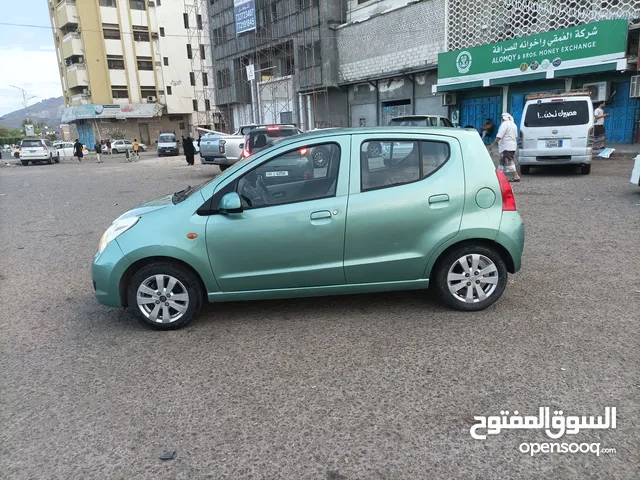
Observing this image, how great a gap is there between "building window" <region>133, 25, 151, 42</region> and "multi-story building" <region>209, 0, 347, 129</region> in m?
20.9

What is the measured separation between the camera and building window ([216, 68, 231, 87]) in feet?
144

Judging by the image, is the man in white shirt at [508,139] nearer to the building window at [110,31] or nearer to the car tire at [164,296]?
the car tire at [164,296]

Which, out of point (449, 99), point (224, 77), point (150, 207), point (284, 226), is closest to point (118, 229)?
point (150, 207)

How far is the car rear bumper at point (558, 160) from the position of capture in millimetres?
12758

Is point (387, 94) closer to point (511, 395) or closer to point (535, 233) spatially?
point (535, 233)

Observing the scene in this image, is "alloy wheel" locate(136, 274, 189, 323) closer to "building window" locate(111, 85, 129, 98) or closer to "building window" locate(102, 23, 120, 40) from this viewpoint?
"building window" locate(111, 85, 129, 98)

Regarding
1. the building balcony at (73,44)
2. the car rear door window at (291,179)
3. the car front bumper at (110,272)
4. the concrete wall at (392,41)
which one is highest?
the building balcony at (73,44)

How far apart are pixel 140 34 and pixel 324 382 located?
67.4 m

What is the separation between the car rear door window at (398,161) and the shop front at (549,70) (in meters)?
16.0

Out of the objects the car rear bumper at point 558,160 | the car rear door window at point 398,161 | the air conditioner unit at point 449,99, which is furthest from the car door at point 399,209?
the air conditioner unit at point 449,99

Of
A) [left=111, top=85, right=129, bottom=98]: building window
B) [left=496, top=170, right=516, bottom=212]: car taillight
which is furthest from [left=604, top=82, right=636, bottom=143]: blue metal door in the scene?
[left=111, top=85, right=129, bottom=98]: building window

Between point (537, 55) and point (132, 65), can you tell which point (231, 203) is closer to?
point (537, 55)

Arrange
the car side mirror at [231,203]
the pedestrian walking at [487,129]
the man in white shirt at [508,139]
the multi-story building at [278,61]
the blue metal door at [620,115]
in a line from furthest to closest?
the multi-story building at [278,61] → the pedestrian walking at [487,129] → the blue metal door at [620,115] → the man in white shirt at [508,139] → the car side mirror at [231,203]

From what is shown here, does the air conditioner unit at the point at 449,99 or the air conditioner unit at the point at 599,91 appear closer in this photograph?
the air conditioner unit at the point at 599,91
